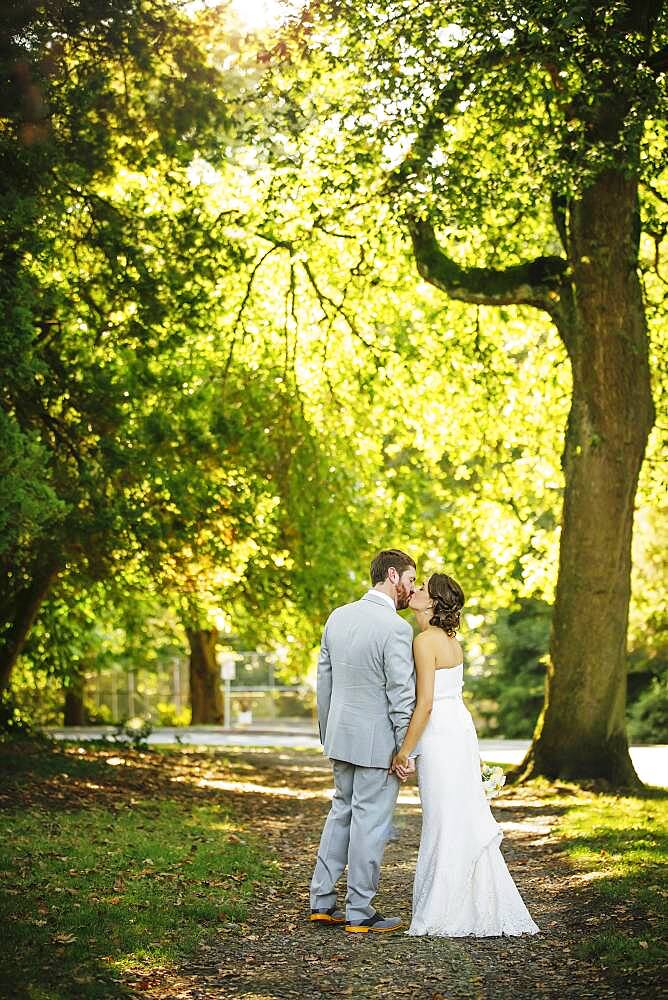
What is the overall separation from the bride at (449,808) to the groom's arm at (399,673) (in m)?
0.08

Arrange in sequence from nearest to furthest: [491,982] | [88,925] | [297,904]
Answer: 1. [491,982]
2. [88,925]
3. [297,904]

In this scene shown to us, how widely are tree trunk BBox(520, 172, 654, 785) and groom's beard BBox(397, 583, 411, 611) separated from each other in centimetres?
764

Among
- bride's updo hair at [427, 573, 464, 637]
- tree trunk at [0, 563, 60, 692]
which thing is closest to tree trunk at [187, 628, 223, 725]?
tree trunk at [0, 563, 60, 692]

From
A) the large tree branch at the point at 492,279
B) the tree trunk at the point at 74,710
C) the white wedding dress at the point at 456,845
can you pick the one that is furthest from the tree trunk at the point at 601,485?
the tree trunk at the point at 74,710

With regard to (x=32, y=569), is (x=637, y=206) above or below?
above

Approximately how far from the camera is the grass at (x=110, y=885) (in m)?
6.60

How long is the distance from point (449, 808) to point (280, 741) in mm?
24782

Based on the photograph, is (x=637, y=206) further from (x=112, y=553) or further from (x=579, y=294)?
(x=112, y=553)

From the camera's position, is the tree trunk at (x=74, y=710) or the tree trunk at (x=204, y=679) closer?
the tree trunk at (x=204, y=679)

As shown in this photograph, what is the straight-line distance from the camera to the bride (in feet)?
24.3

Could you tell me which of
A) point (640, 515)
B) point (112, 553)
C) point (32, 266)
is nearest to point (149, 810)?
point (112, 553)

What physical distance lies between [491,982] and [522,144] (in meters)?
9.68

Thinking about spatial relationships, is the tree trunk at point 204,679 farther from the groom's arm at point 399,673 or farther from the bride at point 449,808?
the groom's arm at point 399,673

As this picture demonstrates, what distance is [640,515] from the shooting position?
86.2 ft
